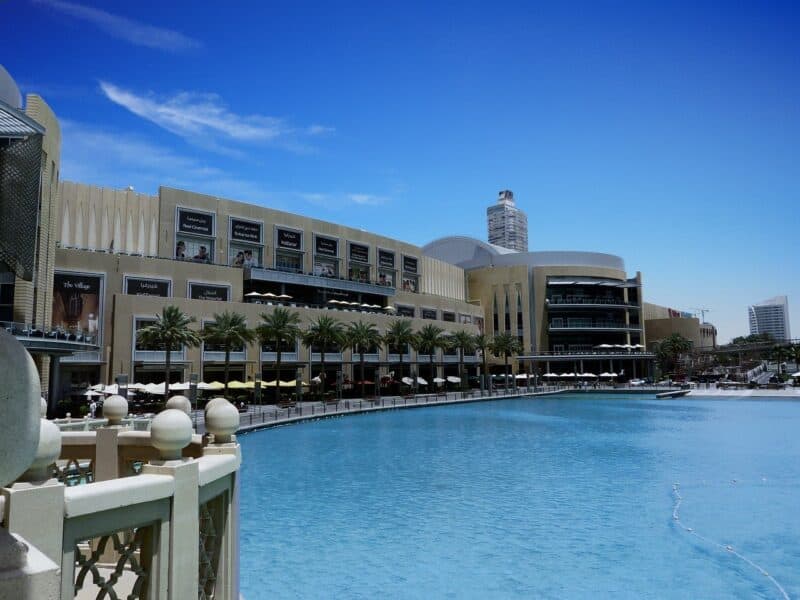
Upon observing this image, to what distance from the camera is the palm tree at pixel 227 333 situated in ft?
176

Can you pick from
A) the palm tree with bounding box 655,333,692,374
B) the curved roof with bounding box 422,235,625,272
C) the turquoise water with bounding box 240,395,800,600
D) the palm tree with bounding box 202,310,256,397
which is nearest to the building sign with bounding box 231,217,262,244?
the palm tree with bounding box 202,310,256,397

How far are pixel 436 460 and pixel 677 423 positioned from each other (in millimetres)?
25252

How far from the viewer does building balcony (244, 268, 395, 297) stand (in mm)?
67562

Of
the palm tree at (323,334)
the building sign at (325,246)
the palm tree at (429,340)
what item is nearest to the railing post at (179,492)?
the palm tree at (323,334)

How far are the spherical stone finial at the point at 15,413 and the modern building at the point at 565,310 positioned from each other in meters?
107

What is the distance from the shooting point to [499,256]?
11962 centimetres

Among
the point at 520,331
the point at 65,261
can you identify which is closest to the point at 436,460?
the point at 65,261

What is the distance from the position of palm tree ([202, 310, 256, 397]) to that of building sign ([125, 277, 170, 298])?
19.2 feet

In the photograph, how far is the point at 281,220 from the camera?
72.9 meters

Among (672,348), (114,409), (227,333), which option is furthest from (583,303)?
(114,409)

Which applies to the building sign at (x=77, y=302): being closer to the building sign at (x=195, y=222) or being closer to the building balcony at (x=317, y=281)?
the building sign at (x=195, y=222)

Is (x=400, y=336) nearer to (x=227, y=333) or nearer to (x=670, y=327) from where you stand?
(x=227, y=333)

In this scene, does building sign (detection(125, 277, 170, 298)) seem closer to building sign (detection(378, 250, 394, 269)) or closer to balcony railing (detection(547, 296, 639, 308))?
building sign (detection(378, 250, 394, 269))

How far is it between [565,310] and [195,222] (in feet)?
233
